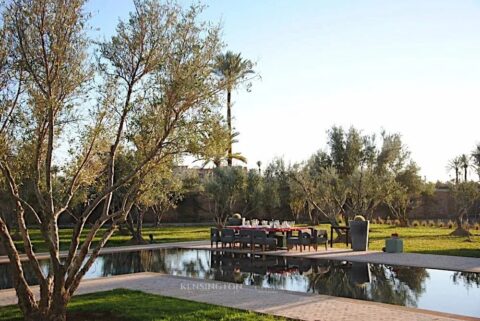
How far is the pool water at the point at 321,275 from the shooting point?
988 cm

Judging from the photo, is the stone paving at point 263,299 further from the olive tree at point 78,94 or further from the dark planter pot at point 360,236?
the dark planter pot at point 360,236

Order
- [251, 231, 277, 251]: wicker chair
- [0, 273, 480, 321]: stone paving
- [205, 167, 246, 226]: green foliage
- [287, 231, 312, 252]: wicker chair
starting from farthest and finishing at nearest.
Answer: [205, 167, 246, 226]: green foliage
[251, 231, 277, 251]: wicker chair
[287, 231, 312, 252]: wicker chair
[0, 273, 480, 321]: stone paving

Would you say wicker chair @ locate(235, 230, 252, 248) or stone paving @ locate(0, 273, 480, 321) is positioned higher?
wicker chair @ locate(235, 230, 252, 248)

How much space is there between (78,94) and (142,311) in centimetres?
358

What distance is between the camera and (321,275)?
41.6 ft

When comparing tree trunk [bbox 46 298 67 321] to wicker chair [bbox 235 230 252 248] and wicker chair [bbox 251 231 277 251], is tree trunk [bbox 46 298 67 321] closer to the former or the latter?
wicker chair [bbox 251 231 277 251]

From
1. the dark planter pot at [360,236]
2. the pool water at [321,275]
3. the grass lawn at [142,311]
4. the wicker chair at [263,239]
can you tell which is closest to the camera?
the grass lawn at [142,311]

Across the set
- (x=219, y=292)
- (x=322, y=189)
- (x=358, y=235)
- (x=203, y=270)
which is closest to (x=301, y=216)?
(x=322, y=189)

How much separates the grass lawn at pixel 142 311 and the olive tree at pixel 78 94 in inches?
36.4

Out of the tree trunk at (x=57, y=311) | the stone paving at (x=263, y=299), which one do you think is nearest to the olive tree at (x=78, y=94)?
the tree trunk at (x=57, y=311)

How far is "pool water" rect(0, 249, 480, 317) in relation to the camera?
9883 millimetres

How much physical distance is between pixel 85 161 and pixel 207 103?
216 centimetres

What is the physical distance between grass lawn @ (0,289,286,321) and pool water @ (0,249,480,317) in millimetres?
2730

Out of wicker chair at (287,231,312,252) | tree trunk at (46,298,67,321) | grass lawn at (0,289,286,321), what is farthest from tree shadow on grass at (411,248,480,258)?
tree trunk at (46,298,67,321)
